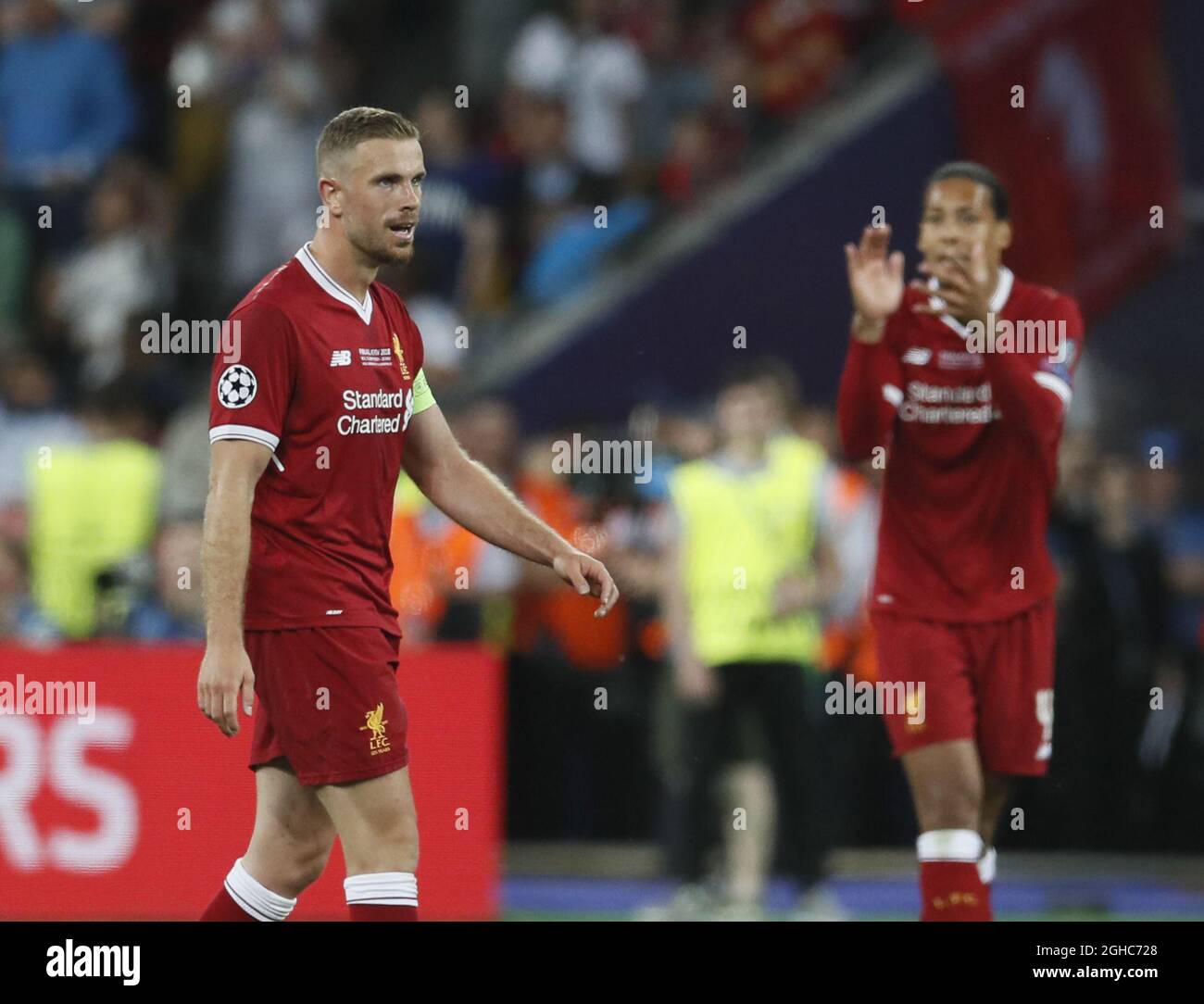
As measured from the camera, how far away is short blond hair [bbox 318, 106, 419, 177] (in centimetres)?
630

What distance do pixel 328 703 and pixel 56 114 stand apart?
338 inches

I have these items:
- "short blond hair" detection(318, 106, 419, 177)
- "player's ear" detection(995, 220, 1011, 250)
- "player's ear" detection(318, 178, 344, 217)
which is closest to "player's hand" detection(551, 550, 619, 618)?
"player's ear" detection(318, 178, 344, 217)

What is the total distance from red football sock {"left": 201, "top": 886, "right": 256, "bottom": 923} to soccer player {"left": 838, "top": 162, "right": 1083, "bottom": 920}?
2.11 meters

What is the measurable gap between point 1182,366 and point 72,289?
630 centimetres

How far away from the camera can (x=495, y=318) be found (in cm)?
1326

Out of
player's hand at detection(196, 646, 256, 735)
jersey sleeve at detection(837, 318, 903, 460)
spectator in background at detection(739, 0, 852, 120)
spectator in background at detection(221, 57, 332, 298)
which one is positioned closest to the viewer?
player's hand at detection(196, 646, 256, 735)

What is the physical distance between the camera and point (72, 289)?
13.5 m

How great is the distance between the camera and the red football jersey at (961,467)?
741 centimetres

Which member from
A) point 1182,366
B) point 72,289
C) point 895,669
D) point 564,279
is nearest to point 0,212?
point 72,289

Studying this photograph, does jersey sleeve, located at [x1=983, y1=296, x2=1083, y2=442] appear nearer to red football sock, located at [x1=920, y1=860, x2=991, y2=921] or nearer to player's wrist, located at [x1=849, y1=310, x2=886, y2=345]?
player's wrist, located at [x1=849, y1=310, x2=886, y2=345]

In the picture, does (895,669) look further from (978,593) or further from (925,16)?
(925,16)

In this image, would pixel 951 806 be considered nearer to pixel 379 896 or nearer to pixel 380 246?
pixel 379 896

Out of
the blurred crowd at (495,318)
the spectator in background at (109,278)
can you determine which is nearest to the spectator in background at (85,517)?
the blurred crowd at (495,318)

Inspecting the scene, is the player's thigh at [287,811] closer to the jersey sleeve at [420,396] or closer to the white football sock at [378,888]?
the white football sock at [378,888]
